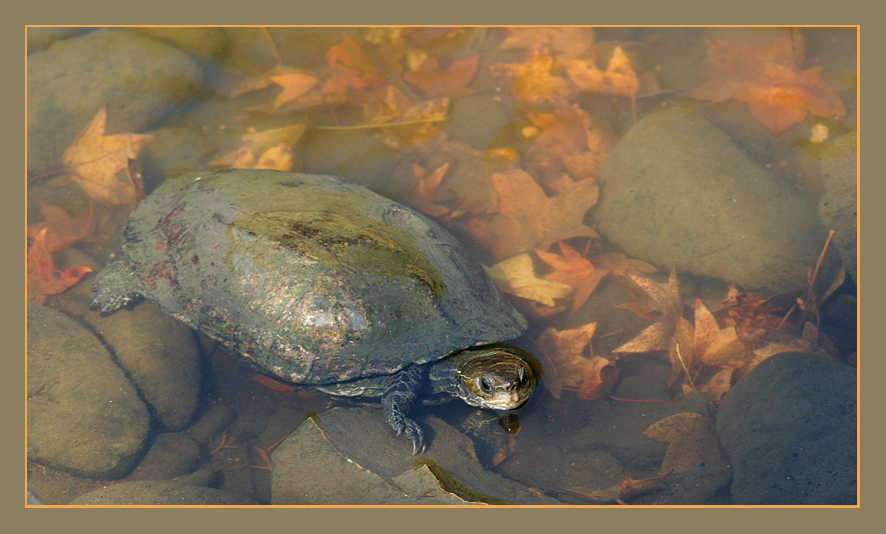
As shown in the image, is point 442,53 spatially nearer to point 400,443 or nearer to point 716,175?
point 716,175

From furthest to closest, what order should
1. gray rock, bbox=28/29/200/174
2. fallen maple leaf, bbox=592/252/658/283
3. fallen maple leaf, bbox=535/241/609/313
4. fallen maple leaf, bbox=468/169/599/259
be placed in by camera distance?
gray rock, bbox=28/29/200/174, fallen maple leaf, bbox=468/169/599/259, fallen maple leaf, bbox=592/252/658/283, fallen maple leaf, bbox=535/241/609/313

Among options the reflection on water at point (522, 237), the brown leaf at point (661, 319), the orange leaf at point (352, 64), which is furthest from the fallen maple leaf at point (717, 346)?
the orange leaf at point (352, 64)

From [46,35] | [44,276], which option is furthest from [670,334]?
[46,35]

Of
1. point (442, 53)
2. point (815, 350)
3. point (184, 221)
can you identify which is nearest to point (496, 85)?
point (442, 53)

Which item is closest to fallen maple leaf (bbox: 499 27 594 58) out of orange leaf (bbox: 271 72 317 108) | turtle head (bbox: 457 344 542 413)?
orange leaf (bbox: 271 72 317 108)

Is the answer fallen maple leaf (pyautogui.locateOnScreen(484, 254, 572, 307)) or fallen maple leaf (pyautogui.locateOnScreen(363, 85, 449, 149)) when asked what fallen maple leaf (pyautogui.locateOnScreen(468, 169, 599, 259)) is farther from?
fallen maple leaf (pyautogui.locateOnScreen(363, 85, 449, 149))

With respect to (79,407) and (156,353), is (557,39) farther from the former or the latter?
(79,407)

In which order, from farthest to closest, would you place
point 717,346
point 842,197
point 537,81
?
point 537,81 → point 842,197 → point 717,346
